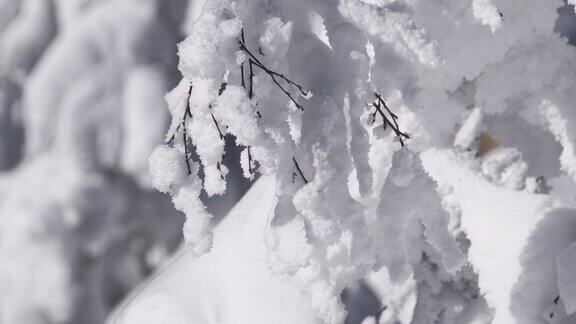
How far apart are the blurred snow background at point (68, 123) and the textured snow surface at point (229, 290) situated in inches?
107

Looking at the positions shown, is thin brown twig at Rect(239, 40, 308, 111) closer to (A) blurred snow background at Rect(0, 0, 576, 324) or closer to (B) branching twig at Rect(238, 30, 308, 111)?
(B) branching twig at Rect(238, 30, 308, 111)

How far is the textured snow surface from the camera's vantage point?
170cm

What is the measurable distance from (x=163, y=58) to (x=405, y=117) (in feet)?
10.6

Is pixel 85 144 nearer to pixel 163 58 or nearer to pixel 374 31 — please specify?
pixel 163 58

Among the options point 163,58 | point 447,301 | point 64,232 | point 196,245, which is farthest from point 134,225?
point 196,245

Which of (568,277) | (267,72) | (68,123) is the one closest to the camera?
(267,72)

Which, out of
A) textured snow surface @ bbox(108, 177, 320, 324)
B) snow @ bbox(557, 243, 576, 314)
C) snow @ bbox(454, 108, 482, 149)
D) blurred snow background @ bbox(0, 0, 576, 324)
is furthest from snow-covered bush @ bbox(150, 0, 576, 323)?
blurred snow background @ bbox(0, 0, 576, 324)

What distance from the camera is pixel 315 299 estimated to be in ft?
4.03

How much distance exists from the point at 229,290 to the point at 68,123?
2.99 metres

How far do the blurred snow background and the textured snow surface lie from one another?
272 centimetres

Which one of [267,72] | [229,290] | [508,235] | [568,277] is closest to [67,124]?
[229,290]

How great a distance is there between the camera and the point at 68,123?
14.0 ft

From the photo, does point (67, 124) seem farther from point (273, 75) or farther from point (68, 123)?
point (273, 75)

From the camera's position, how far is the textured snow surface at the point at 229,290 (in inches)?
67.1
